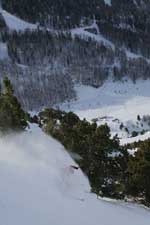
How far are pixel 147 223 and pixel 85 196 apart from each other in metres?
4.03

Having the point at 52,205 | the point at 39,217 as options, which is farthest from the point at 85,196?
the point at 39,217

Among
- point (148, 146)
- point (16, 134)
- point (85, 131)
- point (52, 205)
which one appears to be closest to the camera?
point (52, 205)

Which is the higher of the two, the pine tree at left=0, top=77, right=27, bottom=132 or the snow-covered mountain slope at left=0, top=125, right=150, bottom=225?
the pine tree at left=0, top=77, right=27, bottom=132

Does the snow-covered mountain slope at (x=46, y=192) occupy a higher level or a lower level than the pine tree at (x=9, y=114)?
lower

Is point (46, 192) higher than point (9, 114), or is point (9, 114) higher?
point (9, 114)

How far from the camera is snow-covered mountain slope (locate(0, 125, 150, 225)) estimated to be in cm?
2539

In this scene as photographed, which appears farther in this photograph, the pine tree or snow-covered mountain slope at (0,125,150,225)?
the pine tree

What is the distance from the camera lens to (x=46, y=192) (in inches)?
1129

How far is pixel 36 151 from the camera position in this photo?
116ft

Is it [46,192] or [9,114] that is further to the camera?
[9,114]

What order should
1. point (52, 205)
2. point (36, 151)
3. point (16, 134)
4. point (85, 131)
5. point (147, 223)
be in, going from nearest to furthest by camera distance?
point (52, 205)
point (147, 223)
point (36, 151)
point (16, 134)
point (85, 131)

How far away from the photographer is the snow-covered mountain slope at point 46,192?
25.4m

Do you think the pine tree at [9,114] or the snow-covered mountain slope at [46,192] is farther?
the pine tree at [9,114]

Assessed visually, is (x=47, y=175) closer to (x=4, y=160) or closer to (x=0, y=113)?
(x=4, y=160)
